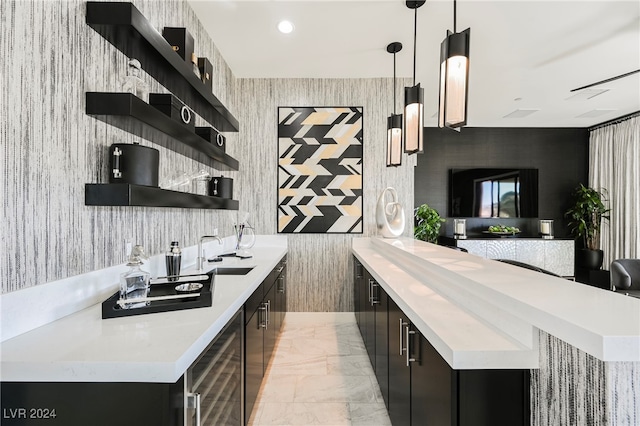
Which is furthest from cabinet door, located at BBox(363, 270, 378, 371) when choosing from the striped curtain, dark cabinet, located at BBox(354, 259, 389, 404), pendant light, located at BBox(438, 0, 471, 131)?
the striped curtain

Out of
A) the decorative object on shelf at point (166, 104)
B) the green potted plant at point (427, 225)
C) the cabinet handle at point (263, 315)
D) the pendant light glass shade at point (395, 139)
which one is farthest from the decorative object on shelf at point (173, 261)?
the green potted plant at point (427, 225)

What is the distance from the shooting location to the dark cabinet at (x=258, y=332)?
189 cm

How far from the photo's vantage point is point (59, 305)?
4.15 ft

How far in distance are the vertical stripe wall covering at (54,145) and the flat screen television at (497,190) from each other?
239 inches

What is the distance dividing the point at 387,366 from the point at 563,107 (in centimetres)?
543

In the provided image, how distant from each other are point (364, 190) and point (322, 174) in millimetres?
538

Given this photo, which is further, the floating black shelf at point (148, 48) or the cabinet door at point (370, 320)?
the cabinet door at point (370, 320)

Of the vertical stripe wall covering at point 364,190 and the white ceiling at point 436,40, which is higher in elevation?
the white ceiling at point 436,40

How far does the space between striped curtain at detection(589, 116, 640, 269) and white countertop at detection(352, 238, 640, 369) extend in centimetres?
574

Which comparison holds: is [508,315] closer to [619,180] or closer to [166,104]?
[166,104]

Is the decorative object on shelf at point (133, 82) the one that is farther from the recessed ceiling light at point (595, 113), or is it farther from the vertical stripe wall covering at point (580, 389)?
the recessed ceiling light at point (595, 113)

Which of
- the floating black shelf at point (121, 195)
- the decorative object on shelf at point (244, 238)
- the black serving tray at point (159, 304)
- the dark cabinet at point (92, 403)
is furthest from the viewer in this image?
the decorative object on shelf at point (244, 238)

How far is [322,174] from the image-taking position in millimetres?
4055

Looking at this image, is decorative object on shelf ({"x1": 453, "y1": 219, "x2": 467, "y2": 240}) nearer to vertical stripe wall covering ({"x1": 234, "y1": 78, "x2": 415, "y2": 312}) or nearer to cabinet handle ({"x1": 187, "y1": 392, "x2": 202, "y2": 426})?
vertical stripe wall covering ({"x1": 234, "y1": 78, "x2": 415, "y2": 312})
